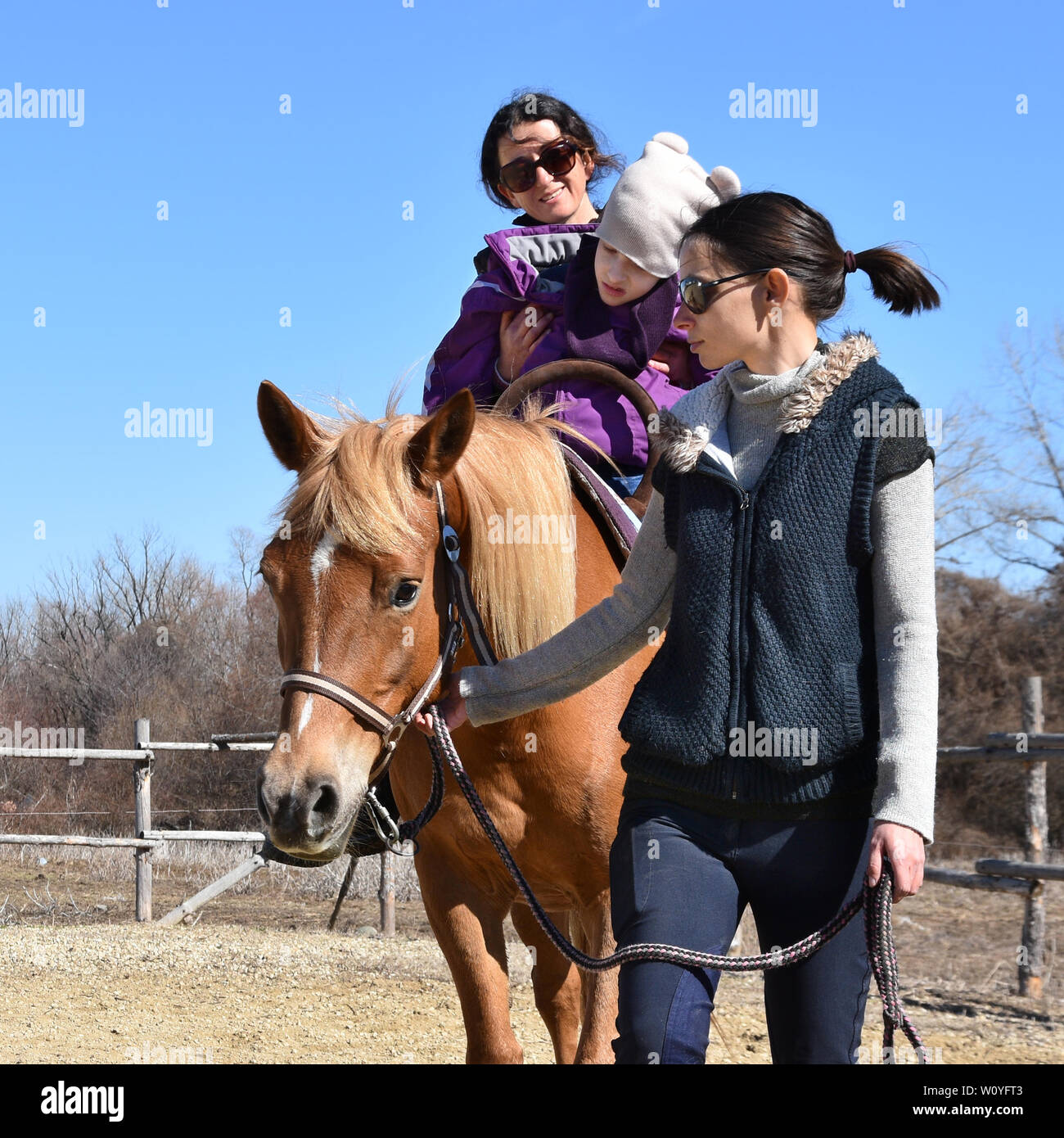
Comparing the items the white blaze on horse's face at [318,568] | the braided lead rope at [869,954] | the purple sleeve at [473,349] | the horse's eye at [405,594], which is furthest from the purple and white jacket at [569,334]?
the braided lead rope at [869,954]

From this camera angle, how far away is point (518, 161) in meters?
3.98

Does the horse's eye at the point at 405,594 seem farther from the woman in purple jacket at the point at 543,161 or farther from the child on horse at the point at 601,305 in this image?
the woman in purple jacket at the point at 543,161

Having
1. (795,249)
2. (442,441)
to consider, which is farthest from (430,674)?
(795,249)

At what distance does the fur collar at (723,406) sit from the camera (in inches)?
77.4

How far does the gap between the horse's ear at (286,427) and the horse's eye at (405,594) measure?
0.48 meters

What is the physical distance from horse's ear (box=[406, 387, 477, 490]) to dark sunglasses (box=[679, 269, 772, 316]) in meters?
0.64

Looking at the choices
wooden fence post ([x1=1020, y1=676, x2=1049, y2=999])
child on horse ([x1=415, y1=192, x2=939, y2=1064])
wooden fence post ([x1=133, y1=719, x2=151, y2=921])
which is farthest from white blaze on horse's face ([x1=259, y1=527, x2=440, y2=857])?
wooden fence post ([x1=133, y1=719, x2=151, y2=921])

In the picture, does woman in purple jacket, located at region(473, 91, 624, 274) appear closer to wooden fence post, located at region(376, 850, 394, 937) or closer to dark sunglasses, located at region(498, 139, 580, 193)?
dark sunglasses, located at region(498, 139, 580, 193)

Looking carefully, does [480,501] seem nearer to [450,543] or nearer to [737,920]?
[450,543]

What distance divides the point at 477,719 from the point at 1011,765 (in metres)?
16.0

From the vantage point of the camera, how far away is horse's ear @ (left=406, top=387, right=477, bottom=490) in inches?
100

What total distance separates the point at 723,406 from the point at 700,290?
0.73 ft

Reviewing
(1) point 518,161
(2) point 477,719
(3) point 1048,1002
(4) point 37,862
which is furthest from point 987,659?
(2) point 477,719
